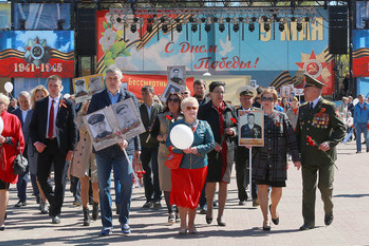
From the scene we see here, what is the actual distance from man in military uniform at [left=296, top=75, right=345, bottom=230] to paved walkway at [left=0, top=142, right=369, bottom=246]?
33cm

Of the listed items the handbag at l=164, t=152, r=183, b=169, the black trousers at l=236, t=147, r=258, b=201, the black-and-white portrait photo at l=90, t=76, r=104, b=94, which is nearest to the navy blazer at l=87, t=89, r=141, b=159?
the handbag at l=164, t=152, r=183, b=169

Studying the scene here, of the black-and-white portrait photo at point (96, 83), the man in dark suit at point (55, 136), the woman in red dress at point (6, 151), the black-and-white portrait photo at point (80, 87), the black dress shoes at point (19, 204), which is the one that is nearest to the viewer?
the woman in red dress at point (6, 151)

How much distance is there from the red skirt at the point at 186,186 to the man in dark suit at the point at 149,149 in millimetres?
2620

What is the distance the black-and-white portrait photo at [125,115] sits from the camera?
7.93m

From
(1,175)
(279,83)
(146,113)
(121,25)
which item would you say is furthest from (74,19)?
(1,175)

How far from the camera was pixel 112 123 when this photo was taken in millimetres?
7891

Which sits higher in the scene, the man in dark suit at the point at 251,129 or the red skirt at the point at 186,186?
the man in dark suit at the point at 251,129

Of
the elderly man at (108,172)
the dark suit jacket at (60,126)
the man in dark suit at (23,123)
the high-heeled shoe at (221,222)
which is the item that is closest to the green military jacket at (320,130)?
the high-heeled shoe at (221,222)

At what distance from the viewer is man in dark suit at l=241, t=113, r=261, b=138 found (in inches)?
331

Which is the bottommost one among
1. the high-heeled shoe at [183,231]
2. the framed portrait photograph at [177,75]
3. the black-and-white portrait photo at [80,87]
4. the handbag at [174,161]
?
the high-heeled shoe at [183,231]

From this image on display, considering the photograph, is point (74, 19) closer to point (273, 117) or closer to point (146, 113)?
point (146, 113)

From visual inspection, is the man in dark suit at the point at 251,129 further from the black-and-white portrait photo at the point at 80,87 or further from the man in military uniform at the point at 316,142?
the black-and-white portrait photo at the point at 80,87

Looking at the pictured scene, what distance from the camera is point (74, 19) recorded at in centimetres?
3234

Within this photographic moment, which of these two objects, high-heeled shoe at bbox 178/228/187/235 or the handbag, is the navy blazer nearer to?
the handbag
